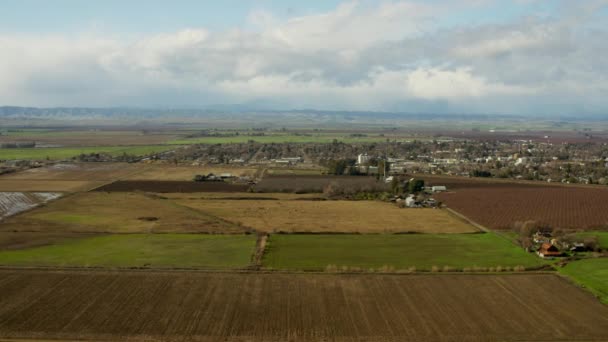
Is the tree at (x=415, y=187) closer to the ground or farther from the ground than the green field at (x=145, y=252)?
farther from the ground

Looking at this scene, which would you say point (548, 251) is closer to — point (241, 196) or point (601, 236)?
point (601, 236)

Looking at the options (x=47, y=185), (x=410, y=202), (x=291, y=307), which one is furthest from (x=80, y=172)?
(x=291, y=307)

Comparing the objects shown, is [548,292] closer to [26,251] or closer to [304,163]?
[26,251]

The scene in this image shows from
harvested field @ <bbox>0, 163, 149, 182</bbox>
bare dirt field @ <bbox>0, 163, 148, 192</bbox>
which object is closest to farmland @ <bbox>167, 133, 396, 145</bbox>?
harvested field @ <bbox>0, 163, 149, 182</bbox>

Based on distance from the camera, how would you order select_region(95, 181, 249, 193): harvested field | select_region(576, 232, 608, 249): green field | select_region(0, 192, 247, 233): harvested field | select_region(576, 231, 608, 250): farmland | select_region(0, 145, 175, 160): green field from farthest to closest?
1. select_region(0, 145, 175, 160): green field
2. select_region(95, 181, 249, 193): harvested field
3. select_region(0, 192, 247, 233): harvested field
4. select_region(576, 232, 608, 249): green field
5. select_region(576, 231, 608, 250): farmland

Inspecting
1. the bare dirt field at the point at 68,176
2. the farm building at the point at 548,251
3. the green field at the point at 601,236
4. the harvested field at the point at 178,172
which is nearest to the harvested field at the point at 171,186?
the bare dirt field at the point at 68,176

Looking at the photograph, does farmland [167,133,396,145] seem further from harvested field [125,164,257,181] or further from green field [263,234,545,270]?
green field [263,234,545,270]

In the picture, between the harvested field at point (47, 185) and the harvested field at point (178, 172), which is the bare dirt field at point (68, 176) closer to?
the harvested field at point (47, 185)

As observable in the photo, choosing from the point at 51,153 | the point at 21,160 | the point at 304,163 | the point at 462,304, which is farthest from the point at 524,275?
the point at 51,153
